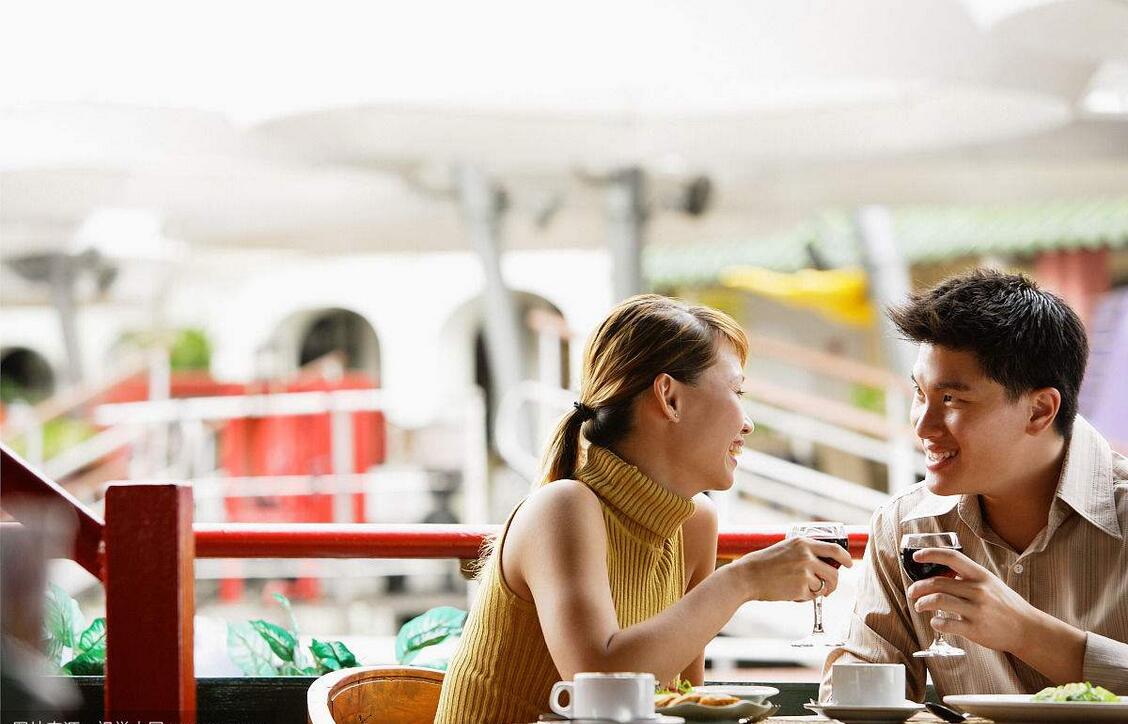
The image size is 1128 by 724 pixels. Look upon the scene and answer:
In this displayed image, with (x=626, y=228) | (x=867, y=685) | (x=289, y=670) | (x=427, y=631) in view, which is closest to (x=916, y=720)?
(x=867, y=685)

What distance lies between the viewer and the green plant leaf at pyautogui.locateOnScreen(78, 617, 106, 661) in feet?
10.2

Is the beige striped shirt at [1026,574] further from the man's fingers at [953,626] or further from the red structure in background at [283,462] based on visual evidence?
the red structure in background at [283,462]

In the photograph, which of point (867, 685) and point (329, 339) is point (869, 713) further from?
point (329, 339)

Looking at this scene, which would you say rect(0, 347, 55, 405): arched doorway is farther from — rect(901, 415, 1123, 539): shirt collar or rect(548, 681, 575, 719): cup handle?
rect(548, 681, 575, 719): cup handle

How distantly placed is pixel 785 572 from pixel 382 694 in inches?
27.6

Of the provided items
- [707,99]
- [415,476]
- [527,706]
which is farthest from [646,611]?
[415,476]

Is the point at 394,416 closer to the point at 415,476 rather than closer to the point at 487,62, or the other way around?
the point at 415,476

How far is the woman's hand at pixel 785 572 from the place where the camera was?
1842 mm

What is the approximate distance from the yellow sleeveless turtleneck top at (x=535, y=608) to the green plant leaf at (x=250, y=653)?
124 centimetres

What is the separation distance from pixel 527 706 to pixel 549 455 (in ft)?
1.23

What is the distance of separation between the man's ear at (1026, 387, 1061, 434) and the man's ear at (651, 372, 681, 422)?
21.8 inches

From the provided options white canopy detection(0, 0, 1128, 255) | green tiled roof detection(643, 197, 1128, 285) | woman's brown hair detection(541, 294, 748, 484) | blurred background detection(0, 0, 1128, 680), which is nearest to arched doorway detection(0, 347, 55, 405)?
blurred background detection(0, 0, 1128, 680)

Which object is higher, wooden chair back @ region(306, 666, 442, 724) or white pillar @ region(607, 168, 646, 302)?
white pillar @ region(607, 168, 646, 302)

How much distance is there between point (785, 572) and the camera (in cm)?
184
